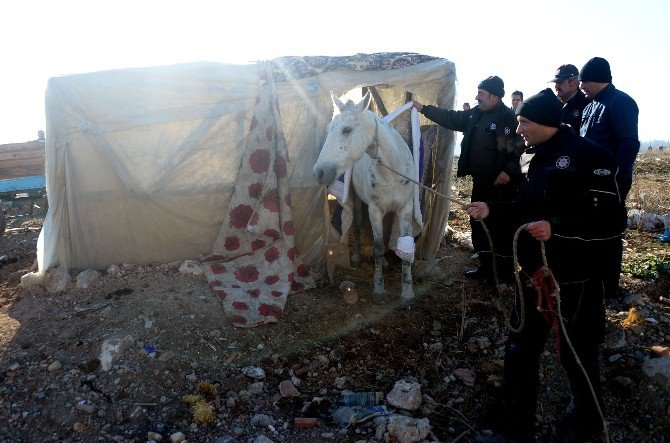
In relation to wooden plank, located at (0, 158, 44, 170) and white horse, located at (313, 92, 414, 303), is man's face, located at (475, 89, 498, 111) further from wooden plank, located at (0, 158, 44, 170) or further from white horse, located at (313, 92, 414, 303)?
wooden plank, located at (0, 158, 44, 170)

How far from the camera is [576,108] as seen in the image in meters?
4.24

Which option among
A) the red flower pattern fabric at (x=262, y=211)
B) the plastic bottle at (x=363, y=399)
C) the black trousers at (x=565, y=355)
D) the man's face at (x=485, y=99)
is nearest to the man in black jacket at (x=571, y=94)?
the man's face at (x=485, y=99)

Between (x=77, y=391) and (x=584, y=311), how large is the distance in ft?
11.3

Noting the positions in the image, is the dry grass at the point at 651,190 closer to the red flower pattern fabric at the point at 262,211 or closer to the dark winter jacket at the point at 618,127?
the dark winter jacket at the point at 618,127

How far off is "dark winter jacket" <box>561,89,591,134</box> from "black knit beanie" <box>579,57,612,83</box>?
23.3 inches

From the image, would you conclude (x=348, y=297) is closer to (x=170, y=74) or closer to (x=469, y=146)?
(x=469, y=146)

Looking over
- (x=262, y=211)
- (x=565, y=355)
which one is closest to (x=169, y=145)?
(x=262, y=211)

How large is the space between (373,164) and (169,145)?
2.49m

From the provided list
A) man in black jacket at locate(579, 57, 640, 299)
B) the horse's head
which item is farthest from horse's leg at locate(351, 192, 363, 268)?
man in black jacket at locate(579, 57, 640, 299)

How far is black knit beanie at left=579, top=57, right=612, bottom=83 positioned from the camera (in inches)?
142

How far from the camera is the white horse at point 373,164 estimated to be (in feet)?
11.6

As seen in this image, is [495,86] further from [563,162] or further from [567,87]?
[563,162]

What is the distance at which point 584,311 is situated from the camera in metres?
2.31

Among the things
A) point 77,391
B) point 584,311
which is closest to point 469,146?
point 584,311
